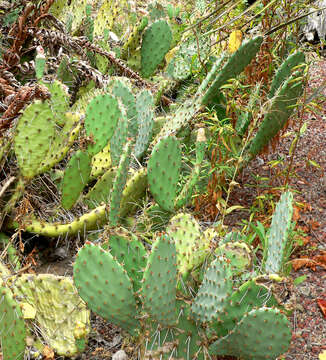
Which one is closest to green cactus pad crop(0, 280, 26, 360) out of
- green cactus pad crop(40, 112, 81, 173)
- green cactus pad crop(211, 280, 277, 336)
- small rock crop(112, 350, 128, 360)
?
small rock crop(112, 350, 128, 360)

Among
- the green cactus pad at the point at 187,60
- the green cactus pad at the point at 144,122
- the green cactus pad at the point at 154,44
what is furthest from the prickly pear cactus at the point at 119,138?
the green cactus pad at the point at 154,44

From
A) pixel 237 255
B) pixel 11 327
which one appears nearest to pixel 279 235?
pixel 237 255

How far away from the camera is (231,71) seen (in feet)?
9.28

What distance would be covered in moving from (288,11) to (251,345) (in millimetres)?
2027

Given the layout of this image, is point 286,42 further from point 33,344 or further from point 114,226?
point 33,344

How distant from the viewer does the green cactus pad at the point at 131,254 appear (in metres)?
1.90

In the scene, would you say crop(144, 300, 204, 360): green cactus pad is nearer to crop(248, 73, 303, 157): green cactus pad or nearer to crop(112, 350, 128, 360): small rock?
crop(112, 350, 128, 360): small rock

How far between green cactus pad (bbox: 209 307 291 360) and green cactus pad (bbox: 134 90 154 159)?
4.23 ft

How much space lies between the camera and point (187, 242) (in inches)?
81.6

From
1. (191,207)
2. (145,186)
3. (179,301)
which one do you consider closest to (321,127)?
(191,207)

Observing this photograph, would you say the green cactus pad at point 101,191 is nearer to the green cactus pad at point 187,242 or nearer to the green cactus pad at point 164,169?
the green cactus pad at point 164,169

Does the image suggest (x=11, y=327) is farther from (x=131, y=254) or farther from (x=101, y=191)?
(x=101, y=191)

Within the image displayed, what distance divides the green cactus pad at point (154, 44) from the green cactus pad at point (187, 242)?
2159 millimetres

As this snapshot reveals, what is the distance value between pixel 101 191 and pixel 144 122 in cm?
47
